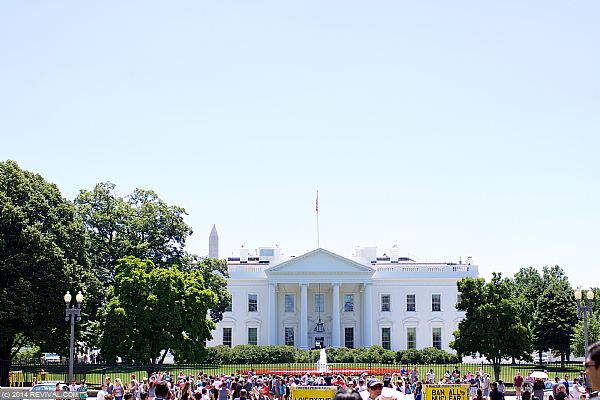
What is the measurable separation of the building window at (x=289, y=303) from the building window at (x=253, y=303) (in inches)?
130

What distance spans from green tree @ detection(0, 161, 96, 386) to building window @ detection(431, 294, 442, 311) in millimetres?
47175

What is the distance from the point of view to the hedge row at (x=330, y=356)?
67.2 meters

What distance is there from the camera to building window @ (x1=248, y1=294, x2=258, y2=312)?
279 ft

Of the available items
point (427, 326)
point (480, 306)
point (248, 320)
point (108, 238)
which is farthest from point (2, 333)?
point (427, 326)

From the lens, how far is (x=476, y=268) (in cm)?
8731

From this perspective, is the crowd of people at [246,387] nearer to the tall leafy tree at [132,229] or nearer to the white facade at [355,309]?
the tall leafy tree at [132,229]

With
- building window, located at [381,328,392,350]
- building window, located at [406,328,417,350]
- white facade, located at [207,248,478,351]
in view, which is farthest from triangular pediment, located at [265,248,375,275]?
building window, located at [406,328,417,350]

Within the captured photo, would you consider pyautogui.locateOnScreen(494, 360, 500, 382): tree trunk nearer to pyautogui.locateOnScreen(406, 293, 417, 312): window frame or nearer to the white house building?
the white house building

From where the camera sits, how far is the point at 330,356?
6856cm

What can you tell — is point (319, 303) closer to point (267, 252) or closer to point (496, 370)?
point (267, 252)

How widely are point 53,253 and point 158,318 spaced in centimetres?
701

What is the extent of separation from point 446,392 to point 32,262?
1084 inches

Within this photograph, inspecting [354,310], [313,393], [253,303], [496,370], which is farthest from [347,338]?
[313,393]

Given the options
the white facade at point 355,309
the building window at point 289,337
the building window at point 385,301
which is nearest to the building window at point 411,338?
the white facade at point 355,309
